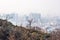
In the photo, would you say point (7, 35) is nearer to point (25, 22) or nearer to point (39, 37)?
point (39, 37)

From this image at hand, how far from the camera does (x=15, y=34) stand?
5676mm

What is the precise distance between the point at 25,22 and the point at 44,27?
788mm

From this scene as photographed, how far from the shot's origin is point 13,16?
8211 millimetres

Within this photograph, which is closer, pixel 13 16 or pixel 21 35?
pixel 21 35

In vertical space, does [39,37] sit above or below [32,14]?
below

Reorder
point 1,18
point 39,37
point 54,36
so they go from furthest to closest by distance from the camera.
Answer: point 1,18, point 39,37, point 54,36

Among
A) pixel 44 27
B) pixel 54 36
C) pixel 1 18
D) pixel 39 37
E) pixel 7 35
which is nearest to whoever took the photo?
pixel 54 36

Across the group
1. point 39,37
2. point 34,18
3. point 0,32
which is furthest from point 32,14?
point 0,32

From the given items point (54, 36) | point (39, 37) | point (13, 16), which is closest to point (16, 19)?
point (13, 16)

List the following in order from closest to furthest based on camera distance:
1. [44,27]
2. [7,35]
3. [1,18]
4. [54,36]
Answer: [54,36]
[7,35]
[44,27]
[1,18]

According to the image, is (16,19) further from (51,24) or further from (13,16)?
(51,24)

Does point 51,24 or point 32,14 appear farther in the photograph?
point 32,14

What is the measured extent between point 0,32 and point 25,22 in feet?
6.88

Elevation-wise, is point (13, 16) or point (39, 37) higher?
point (13, 16)
